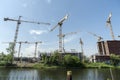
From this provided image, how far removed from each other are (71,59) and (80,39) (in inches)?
1290

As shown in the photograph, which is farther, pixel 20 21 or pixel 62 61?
pixel 20 21

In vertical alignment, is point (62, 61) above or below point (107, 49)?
below

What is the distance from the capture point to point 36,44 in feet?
360

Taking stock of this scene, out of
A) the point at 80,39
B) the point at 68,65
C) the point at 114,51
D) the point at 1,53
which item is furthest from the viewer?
the point at 80,39

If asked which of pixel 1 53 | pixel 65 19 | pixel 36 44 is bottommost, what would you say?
pixel 1 53

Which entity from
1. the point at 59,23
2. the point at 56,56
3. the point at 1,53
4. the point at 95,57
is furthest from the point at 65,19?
the point at 1,53

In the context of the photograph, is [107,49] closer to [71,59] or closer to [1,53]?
[71,59]

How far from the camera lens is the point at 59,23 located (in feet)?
247

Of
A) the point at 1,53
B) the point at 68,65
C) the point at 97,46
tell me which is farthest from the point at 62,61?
the point at 97,46

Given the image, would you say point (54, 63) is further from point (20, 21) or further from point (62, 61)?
point (20, 21)

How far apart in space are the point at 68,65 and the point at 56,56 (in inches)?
241

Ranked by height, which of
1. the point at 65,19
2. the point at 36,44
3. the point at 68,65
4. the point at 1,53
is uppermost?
the point at 65,19

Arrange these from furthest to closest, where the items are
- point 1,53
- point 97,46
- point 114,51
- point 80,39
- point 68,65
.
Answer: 1. point 97,46
2. point 80,39
3. point 114,51
4. point 1,53
5. point 68,65

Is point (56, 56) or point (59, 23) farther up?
point (59, 23)
